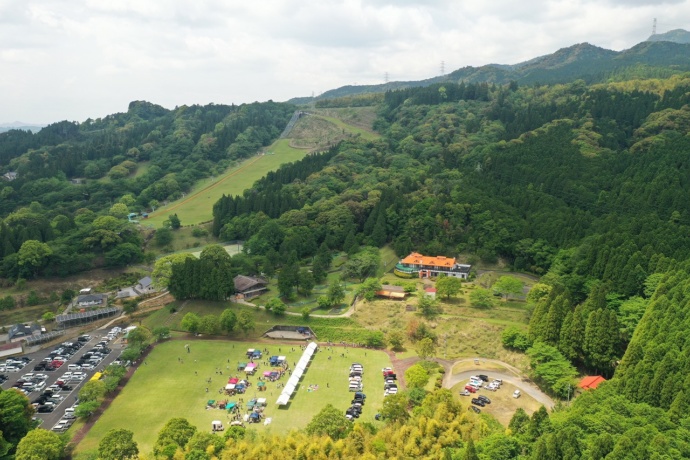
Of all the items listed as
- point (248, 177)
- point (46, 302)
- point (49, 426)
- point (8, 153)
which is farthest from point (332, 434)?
point (8, 153)

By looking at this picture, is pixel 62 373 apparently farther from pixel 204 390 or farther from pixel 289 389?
pixel 289 389

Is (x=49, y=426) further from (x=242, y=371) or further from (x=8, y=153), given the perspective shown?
(x=8, y=153)

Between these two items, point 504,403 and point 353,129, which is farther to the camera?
point 353,129

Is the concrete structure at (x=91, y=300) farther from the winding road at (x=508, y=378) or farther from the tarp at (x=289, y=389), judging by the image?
the winding road at (x=508, y=378)

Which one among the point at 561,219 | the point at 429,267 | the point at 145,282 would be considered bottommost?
the point at 429,267

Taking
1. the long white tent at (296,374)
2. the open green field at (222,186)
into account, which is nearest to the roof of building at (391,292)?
the long white tent at (296,374)

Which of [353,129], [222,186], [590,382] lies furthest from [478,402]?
[353,129]
